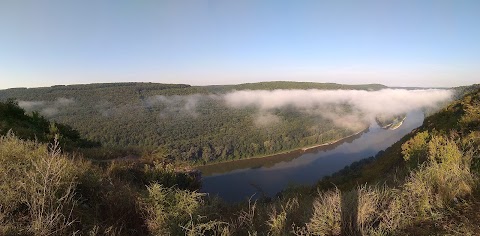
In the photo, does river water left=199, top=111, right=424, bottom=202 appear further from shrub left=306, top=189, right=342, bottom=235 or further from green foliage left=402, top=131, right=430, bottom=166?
shrub left=306, top=189, right=342, bottom=235

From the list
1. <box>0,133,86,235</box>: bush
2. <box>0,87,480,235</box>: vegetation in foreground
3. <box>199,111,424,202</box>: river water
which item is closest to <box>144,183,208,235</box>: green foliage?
<box>0,87,480,235</box>: vegetation in foreground

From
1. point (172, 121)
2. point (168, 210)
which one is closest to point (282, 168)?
point (172, 121)

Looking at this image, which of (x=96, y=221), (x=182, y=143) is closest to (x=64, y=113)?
(x=182, y=143)

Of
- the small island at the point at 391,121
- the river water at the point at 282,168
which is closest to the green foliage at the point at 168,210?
the river water at the point at 282,168

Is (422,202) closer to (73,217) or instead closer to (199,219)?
(199,219)

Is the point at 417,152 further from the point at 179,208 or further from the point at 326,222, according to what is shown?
the point at 179,208
